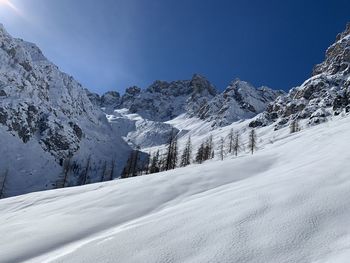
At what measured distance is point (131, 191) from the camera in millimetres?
15648

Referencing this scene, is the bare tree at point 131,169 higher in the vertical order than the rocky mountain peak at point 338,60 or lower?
lower

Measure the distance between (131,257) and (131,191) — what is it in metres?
7.73

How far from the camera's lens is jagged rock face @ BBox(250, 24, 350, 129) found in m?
115

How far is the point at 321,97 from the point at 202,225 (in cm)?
14866

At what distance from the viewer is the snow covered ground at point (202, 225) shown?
763 cm

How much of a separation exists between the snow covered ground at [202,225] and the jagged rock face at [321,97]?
104 metres

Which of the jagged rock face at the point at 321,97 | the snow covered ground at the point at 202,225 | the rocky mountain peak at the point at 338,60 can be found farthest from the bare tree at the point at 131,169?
the rocky mountain peak at the point at 338,60

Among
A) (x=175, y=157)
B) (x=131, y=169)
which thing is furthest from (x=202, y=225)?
(x=131, y=169)

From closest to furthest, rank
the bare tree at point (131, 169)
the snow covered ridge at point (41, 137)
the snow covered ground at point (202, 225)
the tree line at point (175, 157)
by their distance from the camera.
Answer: the snow covered ground at point (202, 225) < the tree line at point (175, 157) < the bare tree at point (131, 169) < the snow covered ridge at point (41, 137)

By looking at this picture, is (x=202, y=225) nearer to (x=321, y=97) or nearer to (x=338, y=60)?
(x=321, y=97)

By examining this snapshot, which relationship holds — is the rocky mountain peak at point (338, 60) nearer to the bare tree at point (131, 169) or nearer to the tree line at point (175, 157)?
the tree line at point (175, 157)

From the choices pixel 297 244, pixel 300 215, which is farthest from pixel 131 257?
pixel 300 215

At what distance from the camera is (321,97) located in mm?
144250

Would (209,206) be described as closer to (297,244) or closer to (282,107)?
(297,244)
